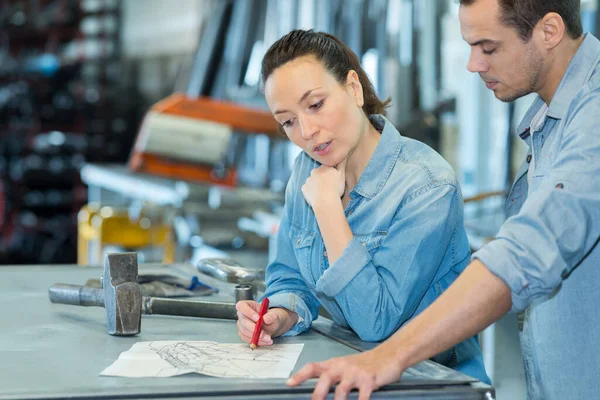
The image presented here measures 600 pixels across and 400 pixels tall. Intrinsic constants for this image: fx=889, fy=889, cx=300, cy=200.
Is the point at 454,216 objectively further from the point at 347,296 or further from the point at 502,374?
the point at 502,374

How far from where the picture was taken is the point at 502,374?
10.2 feet

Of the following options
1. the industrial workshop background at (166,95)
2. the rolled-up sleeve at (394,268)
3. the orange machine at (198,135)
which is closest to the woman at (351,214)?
the rolled-up sleeve at (394,268)

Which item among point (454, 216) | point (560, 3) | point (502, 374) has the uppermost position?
point (560, 3)

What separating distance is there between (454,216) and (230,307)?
0.53 meters

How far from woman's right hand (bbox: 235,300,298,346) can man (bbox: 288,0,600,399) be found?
345 mm

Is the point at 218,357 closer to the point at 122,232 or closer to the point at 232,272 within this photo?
the point at 232,272

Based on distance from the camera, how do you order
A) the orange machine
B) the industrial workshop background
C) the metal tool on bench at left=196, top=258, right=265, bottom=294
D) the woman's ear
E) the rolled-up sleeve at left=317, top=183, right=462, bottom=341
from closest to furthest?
the rolled-up sleeve at left=317, top=183, right=462, bottom=341 → the woman's ear → the metal tool on bench at left=196, top=258, right=265, bottom=294 → the industrial workshop background → the orange machine

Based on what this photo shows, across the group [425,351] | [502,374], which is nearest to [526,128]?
[425,351]

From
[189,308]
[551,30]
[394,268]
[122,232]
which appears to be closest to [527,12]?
[551,30]

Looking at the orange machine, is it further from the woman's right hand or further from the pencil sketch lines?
the pencil sketch lines

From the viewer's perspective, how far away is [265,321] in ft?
5.74

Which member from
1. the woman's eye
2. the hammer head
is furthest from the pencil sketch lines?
the woman's eye

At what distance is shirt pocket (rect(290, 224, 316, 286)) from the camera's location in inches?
75.9

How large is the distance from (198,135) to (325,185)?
12.7 ft
